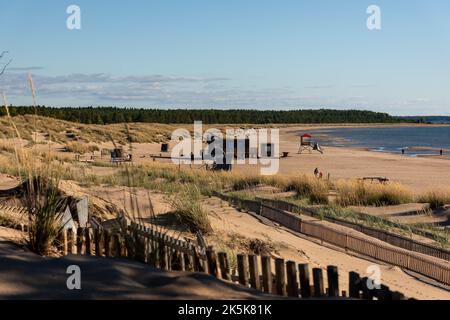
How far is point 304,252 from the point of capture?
8.89 metres

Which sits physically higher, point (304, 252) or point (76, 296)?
point (76, 296)

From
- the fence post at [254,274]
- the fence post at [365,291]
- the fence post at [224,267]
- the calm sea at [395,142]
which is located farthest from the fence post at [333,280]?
the calm sea at [395,142]

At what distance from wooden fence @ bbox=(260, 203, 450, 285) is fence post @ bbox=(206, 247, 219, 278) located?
414 centimetres

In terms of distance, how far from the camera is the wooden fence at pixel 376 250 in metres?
8.40

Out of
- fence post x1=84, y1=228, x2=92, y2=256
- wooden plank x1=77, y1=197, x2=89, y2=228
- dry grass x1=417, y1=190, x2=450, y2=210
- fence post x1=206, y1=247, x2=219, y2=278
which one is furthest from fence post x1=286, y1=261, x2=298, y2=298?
dry grass x1=417, y1=190, x2=450, y2=210

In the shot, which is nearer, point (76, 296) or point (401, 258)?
point (76, 296)

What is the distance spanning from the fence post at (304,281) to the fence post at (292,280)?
0.06m

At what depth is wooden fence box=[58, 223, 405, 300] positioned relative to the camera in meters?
4.65

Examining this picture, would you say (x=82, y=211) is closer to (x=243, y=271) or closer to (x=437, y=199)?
(x=243, y=271)
